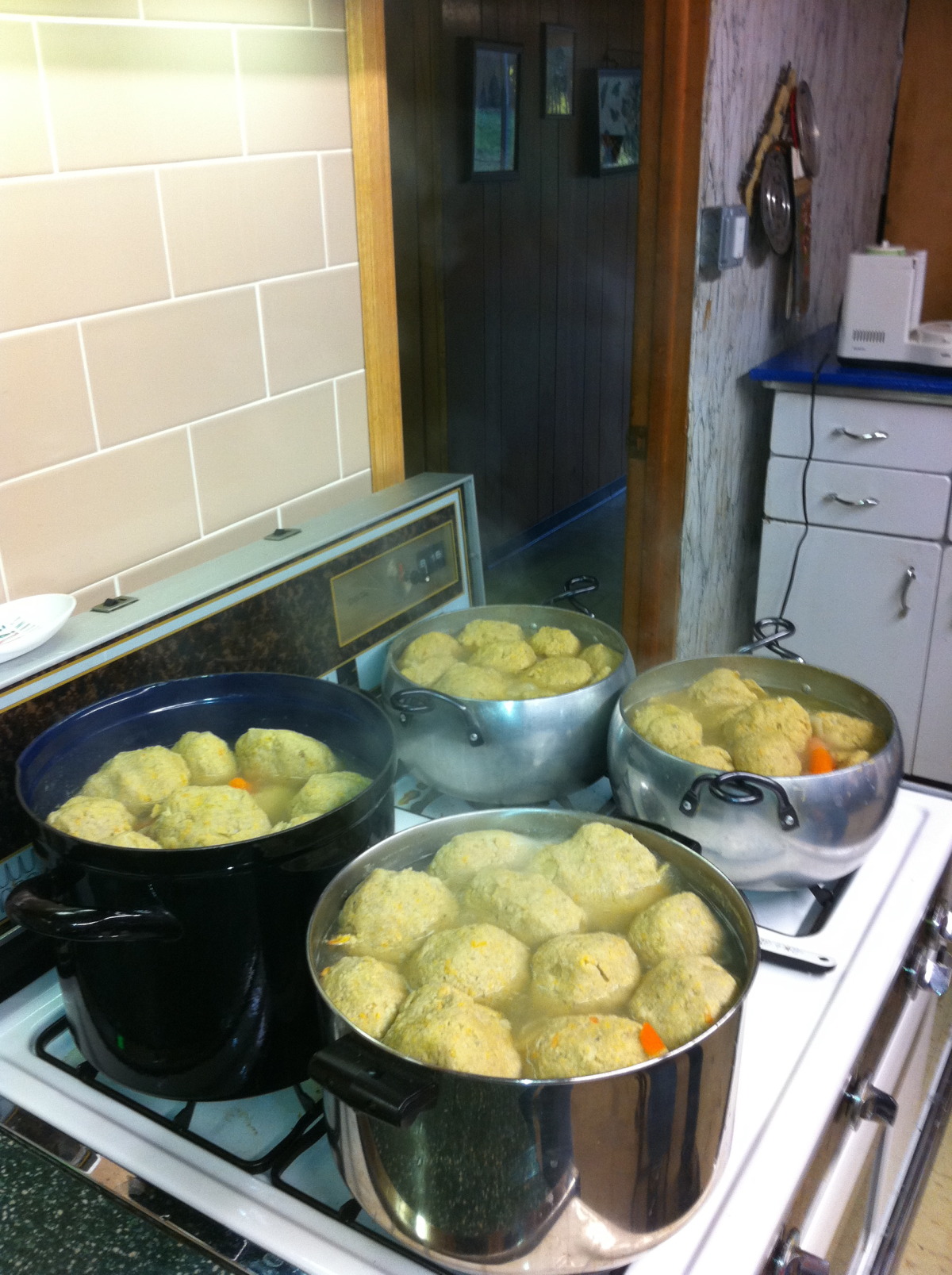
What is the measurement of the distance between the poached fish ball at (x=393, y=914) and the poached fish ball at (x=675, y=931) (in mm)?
139

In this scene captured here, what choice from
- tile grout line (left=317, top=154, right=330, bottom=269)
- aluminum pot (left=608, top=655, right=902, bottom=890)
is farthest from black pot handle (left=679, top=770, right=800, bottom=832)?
tile grout line (left=317, top=154, right=330, bottom=269)

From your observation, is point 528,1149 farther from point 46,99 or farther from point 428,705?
point 46,99

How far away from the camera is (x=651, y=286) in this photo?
6.91 ft

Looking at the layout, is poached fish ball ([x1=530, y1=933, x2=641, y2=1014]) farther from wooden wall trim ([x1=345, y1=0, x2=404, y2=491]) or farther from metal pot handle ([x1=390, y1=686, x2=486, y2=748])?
wooden wall trim ([x1=345, y1=0, x2=404, y2=491])

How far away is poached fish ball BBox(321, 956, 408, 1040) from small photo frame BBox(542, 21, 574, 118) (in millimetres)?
3760

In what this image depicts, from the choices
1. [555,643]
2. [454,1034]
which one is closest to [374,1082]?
[454,1034]

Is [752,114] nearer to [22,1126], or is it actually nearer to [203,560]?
[203,560]

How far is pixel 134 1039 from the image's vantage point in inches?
29.2

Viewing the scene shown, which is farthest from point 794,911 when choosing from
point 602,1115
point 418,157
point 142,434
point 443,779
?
point 418,157

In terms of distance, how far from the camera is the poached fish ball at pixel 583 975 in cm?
68

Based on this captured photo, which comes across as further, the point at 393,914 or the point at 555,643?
the point at 555,643

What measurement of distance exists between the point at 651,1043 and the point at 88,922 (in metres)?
0.37

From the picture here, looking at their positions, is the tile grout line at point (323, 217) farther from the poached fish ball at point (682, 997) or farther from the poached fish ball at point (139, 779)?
the poached fish ball at point (682, 997)

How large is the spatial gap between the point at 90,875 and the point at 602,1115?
0.37 m
